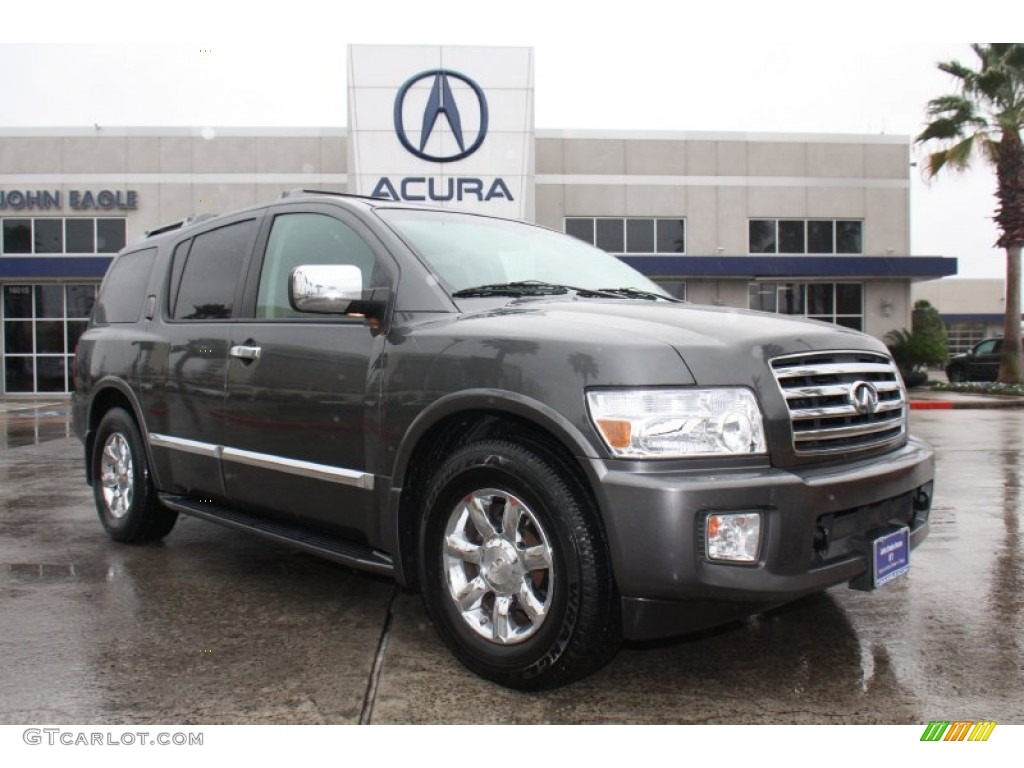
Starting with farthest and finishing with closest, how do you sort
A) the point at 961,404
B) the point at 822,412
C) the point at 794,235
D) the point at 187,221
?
the point at 794,235 < the point at 961,404 < the point at 187,221 < the point at 822,412

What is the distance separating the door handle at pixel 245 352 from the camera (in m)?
4.09

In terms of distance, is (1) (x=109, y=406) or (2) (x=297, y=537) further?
(1) (x=109, y=406)

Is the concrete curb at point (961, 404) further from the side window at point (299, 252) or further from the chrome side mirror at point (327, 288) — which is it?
the chrome side mirror at point (327, 288)

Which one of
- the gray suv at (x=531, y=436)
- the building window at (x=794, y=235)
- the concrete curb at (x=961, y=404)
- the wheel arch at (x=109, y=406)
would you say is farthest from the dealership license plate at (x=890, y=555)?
the building window at (x=794, y=235)

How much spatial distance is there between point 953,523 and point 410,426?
4345 mm

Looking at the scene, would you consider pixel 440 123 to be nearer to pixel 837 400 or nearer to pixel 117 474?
pixel 117 474

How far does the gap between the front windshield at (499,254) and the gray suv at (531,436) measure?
0.05 ft

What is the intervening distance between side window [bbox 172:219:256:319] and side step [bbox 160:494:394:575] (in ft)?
3.30

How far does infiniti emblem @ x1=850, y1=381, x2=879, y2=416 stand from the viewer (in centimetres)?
311

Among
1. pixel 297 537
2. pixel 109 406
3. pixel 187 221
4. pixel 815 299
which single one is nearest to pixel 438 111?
pixel 815 299

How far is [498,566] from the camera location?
304 centimetres

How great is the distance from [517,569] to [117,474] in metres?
3.47

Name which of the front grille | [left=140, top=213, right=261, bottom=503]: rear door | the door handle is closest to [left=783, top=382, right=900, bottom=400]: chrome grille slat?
the front grille

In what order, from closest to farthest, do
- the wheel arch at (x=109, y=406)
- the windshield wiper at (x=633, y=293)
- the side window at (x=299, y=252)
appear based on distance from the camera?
1. the side window at (x=299, y=252)
2. the windshield wiper at (x=633, y=293)
3. the wheel arch at (x=109, y=406)
